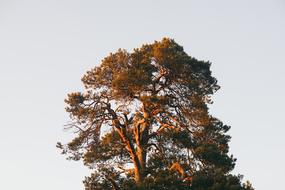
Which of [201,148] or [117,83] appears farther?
[117,83]

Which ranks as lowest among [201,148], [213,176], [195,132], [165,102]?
[213,176]

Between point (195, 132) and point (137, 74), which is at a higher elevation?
point (137, 74)

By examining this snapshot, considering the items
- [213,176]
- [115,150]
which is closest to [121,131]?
[115,150]

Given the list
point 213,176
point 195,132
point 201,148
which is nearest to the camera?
point 213,176

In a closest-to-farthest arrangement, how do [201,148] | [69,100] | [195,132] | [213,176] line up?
[213,176] → [201,148] → [195,132] → [69,100]

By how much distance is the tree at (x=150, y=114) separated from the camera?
30.5 m

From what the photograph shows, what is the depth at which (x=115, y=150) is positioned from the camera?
32656 mm

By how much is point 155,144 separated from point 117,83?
4529mm

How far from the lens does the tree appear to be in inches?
1199

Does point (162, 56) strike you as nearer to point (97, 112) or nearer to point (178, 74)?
point (178, 74)

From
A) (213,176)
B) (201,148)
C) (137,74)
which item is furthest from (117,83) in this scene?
(213,176)

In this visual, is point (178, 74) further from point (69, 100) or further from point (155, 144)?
point (69, 100)

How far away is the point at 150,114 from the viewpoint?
32750mm

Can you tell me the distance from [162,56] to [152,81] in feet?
5.71
